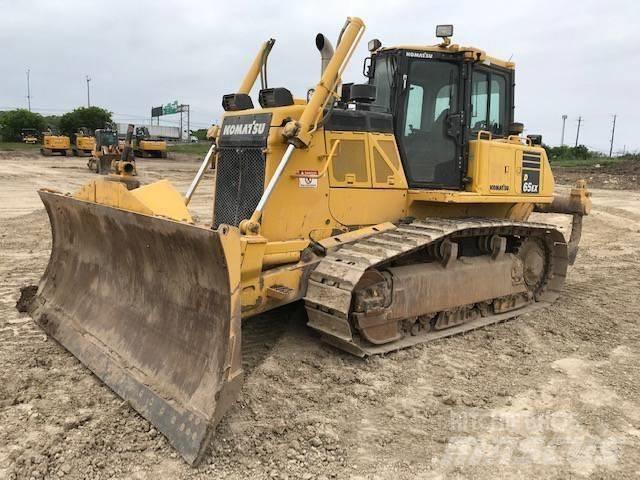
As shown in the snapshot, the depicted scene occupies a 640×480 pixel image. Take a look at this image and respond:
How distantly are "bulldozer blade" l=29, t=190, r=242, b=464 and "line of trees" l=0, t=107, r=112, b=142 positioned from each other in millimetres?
52733

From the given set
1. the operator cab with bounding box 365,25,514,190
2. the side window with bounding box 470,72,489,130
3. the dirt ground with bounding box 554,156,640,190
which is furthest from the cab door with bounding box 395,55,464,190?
the dirt ground with bounding box 554,156,640,190

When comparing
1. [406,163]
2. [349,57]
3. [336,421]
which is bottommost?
[336,421]

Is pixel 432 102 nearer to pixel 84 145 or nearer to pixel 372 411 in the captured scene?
pixel 372 411

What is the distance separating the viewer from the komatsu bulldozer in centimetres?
414

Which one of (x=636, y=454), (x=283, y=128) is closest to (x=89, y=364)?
(x=283, y=128)

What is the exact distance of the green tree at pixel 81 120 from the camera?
5453 centimetres

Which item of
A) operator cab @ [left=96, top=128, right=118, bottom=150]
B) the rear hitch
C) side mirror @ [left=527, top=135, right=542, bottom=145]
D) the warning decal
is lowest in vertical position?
the rear hitch

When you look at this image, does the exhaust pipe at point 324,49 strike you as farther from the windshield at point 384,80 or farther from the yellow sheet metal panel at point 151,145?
the yellow sheet metal panel at point 151,145

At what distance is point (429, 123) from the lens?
6207mm

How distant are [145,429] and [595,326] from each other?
4.78 metres

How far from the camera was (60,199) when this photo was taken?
5.84 meters

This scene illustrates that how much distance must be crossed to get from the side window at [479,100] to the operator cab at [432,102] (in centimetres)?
1

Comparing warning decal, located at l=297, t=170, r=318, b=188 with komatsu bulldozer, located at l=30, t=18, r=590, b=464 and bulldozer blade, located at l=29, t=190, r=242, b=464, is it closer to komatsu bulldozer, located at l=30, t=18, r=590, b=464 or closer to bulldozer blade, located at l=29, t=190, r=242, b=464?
komatsu bulldozer, located at l=30, t=18, r=590, b=464

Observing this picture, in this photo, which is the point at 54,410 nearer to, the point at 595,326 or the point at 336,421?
the point at 336,421
